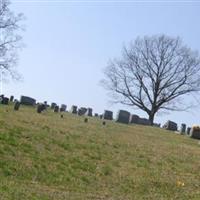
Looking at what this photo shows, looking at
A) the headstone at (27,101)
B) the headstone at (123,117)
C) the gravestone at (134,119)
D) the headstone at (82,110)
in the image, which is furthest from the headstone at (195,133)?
the headstone at (82,110)

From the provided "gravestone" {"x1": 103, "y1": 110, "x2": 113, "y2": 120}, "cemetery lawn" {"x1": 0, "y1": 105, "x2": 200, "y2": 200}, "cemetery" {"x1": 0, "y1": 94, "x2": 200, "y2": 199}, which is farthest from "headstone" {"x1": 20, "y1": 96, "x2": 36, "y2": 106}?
"cemetery lawn" {"x1": 0, "y1": 105, "x2": 200, "y2": 200}

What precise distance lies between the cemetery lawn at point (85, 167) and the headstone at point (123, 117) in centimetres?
1712

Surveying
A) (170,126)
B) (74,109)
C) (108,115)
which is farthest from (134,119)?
(74,109)

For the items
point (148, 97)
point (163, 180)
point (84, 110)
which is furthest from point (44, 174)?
point (148, 97)

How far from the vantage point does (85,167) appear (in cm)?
2275

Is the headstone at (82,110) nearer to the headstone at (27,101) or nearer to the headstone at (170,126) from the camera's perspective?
the headstone at (27,101)

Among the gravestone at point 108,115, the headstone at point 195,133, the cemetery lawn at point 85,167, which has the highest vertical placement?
the gravestone at point 108,115

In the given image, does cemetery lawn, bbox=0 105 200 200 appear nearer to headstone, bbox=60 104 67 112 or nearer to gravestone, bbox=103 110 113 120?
gravestone, bbox=103 110 113 120

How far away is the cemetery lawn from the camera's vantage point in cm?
1864

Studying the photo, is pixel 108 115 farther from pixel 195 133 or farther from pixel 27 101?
pixel 195 133

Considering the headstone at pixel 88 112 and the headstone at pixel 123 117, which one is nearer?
the headstone at pixel 123 117

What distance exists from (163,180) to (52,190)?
18.3 ft

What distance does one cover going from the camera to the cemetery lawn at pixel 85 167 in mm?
18641

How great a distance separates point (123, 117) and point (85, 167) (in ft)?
88.4
